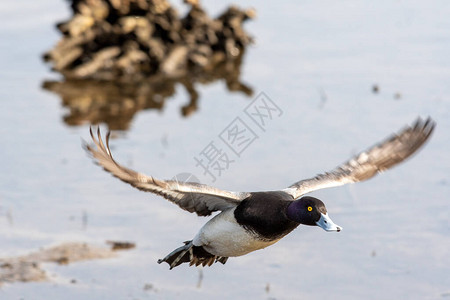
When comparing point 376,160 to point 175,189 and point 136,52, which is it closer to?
point 175,189

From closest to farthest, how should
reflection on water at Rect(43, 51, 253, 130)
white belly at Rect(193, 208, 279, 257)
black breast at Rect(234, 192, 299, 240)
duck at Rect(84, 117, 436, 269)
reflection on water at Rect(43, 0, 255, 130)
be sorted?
1. duck at Rect(84, 117, 436, 269)
2. black breast at Rect(234, 192, 299, 240)
3. white belly at Rect(193, 208, 279, 257)
4. reflection on water at Rect(43, 51, 253, 130)
5. reflection on water at Rect(43, 0, 255, 130)

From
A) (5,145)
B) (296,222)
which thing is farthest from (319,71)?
(296,222)

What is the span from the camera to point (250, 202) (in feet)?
26.5

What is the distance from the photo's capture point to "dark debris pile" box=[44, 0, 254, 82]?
1892 cm

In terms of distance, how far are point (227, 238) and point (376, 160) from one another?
6.18 feet

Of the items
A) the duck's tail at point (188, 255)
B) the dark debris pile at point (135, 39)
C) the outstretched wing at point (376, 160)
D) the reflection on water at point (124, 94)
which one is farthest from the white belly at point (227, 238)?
the dark debris pile at point (135, 39)

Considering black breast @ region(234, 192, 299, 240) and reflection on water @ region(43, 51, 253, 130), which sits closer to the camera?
black breast @ region(234, 192, 299, 240)

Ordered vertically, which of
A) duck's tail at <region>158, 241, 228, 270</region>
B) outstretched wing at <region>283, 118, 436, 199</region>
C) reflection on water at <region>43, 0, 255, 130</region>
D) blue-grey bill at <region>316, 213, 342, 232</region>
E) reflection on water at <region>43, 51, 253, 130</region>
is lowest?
blue-grey bill at <region>316, 213, 342, 232</region>

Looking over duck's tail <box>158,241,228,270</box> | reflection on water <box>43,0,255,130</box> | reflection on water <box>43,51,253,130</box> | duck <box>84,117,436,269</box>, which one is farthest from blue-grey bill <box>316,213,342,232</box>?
reflection on water <box>43,0,255,130</box>

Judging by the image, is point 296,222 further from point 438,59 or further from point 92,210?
point 438,59

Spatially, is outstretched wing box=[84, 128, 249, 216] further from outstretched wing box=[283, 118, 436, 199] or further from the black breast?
outstretched wing box=[283, 118, 436, 199]

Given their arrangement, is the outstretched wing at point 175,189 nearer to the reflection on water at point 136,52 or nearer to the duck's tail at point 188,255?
the duck's tail at point 188,255

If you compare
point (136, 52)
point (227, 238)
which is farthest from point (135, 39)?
point (227, 238)

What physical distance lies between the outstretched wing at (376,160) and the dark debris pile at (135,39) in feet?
34.2
